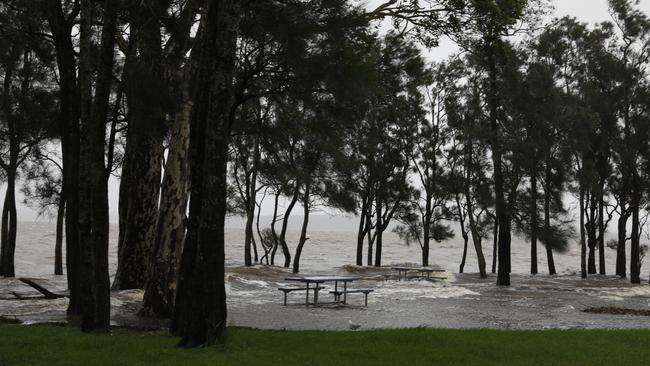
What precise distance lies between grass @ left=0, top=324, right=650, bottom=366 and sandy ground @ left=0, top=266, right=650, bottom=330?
282 centimetres

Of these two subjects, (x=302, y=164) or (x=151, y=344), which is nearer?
(x=151, y=344)

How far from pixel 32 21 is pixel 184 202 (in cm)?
782

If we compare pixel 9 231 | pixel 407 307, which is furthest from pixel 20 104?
pixel 407 307

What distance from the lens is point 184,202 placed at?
45.7 feet

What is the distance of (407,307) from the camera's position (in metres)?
17.9

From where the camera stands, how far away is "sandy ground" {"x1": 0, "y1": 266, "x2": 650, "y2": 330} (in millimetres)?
13656

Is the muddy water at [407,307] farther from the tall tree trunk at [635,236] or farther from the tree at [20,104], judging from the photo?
the tall tree trunk at [635,236]

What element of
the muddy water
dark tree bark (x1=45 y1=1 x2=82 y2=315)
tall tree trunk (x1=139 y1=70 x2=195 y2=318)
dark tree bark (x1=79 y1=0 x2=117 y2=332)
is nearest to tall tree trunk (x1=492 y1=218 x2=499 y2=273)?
the muddy water

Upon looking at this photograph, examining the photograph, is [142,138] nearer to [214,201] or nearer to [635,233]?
[214,201]

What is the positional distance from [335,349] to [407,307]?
32.4 feet

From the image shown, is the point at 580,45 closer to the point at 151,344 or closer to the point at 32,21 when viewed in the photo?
the point at 32,21

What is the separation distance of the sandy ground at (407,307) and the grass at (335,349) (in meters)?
2.82

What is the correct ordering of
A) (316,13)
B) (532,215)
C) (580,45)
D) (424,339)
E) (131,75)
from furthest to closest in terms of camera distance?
(580,45) < (532,215) < (316,13) < (131,75) < (424,339)

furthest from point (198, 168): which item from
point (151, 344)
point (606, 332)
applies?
point (606, 332)
